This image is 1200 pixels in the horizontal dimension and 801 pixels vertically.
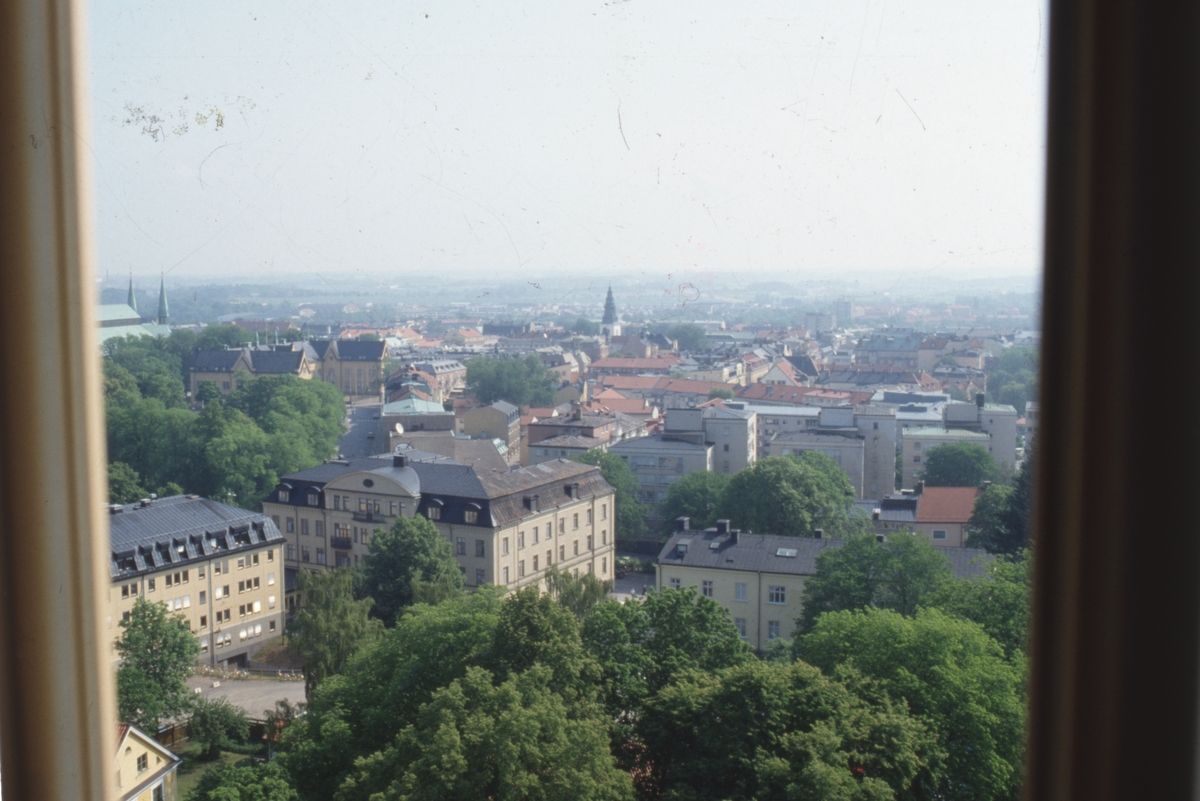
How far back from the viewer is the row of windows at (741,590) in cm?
710

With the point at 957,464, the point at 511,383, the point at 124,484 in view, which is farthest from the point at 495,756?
the point at 511,383

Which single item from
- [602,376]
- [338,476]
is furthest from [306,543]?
[602,376]

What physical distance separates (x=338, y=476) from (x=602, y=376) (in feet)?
49.0

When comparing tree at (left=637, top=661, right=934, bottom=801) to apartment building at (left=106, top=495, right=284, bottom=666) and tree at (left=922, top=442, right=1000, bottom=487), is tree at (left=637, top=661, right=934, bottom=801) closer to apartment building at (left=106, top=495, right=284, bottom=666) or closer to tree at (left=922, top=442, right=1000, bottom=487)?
apartment building at (left=106, top=495, right=284, bottom=666)

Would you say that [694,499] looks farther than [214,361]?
No

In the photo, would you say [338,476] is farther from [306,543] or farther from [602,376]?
[602,376]

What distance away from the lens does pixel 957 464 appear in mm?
10680

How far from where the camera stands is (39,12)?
2.04ft

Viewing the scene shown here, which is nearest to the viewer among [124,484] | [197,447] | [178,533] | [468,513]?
[178,533]

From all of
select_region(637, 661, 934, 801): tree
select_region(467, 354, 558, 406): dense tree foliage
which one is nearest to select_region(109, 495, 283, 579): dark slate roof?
select_region(637, 661, 934, 801): tree

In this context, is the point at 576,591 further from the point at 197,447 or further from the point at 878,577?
the point at 197,447

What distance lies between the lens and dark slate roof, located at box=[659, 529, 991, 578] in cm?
712

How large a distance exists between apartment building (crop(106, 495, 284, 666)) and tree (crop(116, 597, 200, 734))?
0.21 metres

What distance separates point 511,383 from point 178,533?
45.4 ft
